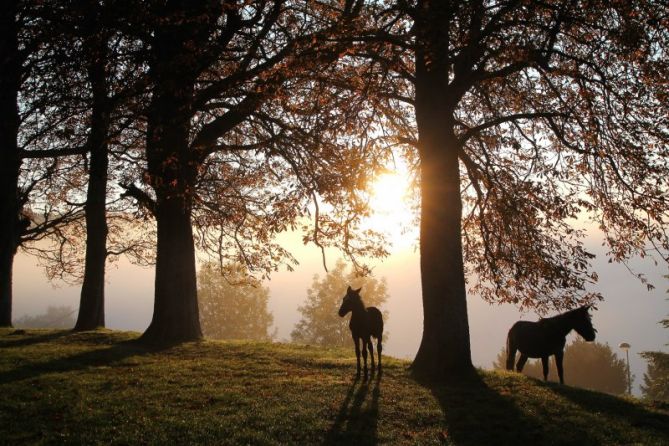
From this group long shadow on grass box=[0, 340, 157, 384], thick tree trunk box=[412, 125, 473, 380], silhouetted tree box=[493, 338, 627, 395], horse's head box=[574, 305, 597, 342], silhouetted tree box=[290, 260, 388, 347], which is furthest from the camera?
silhouetted tree box=[290, 260, 388, 347]

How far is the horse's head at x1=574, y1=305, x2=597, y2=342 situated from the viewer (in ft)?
46.4

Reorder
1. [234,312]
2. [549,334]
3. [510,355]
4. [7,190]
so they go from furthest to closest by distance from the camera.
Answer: [234,312] < [7,190] < [510,355] < [549,334]

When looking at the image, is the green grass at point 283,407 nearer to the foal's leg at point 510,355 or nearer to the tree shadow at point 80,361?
the tree shadow at point 80,361

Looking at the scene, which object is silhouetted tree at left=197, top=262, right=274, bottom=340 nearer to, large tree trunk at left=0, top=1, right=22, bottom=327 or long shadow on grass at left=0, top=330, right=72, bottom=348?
large tree trunk at left=0, top=1, right=22, bottom=327

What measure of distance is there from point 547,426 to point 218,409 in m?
6.48

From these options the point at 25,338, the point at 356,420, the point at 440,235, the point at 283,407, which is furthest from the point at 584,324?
the point at 25,338

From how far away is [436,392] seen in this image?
11.9 metres

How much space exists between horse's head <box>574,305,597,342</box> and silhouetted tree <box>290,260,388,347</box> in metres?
50.9

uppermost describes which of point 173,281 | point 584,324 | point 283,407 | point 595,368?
point 173,281

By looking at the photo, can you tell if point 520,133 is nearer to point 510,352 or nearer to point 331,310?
point 510,352

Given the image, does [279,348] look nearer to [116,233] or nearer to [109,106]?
[109,106]

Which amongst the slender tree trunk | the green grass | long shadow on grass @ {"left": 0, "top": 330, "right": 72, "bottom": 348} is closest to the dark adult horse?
the green grass

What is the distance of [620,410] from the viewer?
10.9 metres

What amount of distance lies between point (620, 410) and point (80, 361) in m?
14.6
